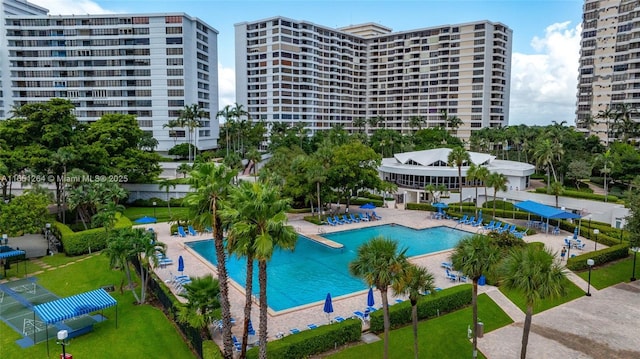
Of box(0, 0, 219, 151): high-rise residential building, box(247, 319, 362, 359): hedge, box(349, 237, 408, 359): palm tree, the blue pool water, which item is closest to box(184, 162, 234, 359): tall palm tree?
box(247, 319, 362, 359): hedge

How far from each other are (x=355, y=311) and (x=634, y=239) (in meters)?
18.5

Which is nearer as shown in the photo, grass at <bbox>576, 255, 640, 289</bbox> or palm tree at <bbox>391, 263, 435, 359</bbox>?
palm tree at <bbox>391, 263, 435, 359</bbox>

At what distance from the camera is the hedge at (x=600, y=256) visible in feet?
96.3

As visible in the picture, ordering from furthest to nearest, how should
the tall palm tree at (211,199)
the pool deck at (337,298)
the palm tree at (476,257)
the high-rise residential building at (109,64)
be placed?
the high-rise residential building at (109,64), the pool deck at (337,298), the palm tree at (476,257), the tall palm tree at (211,199)

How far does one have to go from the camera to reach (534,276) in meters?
15.1

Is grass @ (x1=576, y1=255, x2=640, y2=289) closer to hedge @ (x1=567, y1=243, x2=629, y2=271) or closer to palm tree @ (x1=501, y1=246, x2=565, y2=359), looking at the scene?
hedge @ (x1=567, y1=243, x2=629, y2=271)

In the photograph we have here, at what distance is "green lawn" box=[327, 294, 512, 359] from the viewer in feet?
62.6

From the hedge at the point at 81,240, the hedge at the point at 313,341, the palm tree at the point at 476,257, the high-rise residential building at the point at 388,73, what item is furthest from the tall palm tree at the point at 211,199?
the high-rise residential building at the point at 388,73

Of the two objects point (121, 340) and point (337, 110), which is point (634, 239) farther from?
point (337, 110)

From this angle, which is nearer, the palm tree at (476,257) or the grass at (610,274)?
the palm tree at (476,257)

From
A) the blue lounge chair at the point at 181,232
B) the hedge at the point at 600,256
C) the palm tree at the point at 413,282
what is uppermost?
the palm tree at the point at 413,282

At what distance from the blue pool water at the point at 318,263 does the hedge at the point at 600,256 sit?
1034cm

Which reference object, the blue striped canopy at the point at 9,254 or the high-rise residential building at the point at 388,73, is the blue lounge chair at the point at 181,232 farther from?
the high-rise residential building at the point at 388,73

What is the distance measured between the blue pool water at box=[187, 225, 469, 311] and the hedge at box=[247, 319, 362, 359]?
517cm
